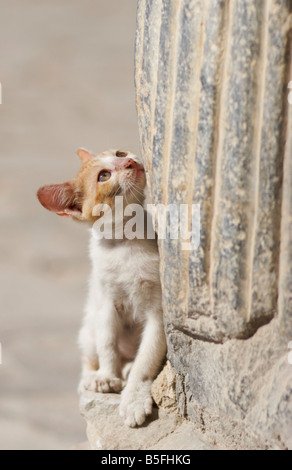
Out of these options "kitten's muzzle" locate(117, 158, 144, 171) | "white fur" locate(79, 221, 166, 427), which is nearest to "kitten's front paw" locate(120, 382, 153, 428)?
"white fur" locate(79, 221, 166, 427)

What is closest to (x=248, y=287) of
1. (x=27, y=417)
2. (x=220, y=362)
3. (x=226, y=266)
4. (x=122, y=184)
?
(x=226, y=266)

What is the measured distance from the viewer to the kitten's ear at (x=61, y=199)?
1.68 meters

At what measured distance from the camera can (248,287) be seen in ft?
4.04

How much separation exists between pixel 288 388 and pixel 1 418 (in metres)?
1.81

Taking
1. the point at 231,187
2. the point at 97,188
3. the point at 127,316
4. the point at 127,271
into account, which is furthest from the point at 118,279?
the point at 231,187

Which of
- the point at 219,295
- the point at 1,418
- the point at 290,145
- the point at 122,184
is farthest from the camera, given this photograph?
the point at 1,418

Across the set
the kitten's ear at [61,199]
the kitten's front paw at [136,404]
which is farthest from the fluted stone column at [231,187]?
the kitten's ear at [61,199]

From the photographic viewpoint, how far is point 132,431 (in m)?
1.56

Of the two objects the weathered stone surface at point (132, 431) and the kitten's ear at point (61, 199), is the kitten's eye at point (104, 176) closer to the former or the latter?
the kitten's ear at point (61, 199)

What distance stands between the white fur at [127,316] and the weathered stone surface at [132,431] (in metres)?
0.04

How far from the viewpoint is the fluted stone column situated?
3.84 feet

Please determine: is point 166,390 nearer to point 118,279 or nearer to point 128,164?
point 118,279

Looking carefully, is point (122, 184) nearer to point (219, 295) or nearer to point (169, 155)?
point (169, 155)

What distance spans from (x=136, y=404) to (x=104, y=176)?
0.62 metres
